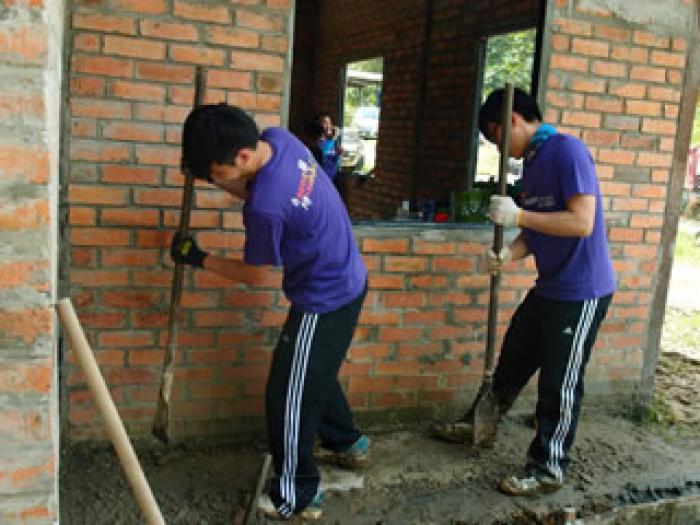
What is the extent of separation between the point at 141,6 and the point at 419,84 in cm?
402

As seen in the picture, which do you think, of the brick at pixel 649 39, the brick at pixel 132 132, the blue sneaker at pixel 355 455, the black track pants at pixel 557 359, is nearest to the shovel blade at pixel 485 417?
the black track pants at pixel 557 359

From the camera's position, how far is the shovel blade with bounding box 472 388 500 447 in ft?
11.3

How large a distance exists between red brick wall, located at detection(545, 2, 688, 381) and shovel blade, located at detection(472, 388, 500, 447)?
2.75 feet

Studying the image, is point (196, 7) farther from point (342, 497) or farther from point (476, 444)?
point (476, 444)

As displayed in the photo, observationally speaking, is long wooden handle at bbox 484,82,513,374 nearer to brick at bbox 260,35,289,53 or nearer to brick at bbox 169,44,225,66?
brick at bbox 260,35,289,53

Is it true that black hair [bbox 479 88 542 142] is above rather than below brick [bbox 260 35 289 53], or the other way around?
below

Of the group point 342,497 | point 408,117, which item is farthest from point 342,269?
point 408,117

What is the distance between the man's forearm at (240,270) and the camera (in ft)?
8.50

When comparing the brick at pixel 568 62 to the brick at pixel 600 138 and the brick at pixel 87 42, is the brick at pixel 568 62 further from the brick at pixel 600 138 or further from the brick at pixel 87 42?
the brick at pixel 87 42

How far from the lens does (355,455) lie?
3238 millimetres

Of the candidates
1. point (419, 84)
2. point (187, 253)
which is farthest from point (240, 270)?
point (419, 84)

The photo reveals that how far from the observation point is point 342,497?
9.98ft

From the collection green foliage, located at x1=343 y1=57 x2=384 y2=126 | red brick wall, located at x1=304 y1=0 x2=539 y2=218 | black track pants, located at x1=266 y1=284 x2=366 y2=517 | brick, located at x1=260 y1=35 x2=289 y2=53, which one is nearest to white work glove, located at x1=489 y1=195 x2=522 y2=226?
black track pants, located at x1=266 y1=284 x2=366 y2=517

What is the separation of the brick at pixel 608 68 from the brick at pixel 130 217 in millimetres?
2275
